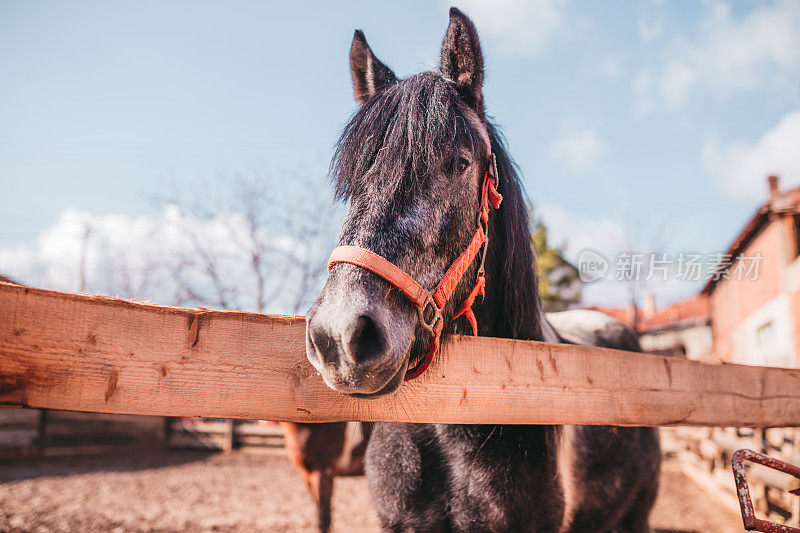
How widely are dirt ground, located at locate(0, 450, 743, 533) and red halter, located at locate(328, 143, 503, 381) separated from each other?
566 cm

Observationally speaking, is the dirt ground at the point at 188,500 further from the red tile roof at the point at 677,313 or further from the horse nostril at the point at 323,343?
the red tile roof at the point at 677,313

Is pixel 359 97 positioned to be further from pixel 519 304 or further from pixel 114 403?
pixel 114 403

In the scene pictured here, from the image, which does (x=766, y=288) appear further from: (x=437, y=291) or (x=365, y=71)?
(x=437, y=291)

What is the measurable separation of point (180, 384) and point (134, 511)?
694cm

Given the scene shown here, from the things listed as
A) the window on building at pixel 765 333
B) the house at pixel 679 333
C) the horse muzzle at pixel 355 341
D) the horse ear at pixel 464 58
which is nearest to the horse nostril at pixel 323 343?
the horse muzzle at pixel 355 341

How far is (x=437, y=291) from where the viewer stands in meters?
1.55

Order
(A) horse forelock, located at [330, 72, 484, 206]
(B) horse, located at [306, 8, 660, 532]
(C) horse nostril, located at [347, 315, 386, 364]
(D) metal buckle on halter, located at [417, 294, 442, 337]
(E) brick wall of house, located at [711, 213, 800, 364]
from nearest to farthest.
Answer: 1. (C) horse nostril, located at [347, 315, 386, 364]
2. (B) horse, located at [306, 8, 660, 532]
3. (D) metal buckle on halter, located at [417, 294, 442, 337]
4. (A) horse forelock, located at [330, 72, 484, 206]
5. (E) brick wall of house, located at [711, 213, 800, 364]

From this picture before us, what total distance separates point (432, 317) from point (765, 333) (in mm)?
19459

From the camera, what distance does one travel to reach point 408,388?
1562 mm

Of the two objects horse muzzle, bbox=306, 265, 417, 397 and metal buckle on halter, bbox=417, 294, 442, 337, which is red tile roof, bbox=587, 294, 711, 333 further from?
horse muzzle, bbox=306, 265, 417, 397

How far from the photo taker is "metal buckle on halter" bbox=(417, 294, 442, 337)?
1.46 metres

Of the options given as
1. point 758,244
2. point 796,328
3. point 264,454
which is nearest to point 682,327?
point 758,244

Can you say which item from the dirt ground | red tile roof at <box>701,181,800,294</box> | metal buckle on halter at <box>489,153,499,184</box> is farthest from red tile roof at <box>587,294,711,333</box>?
metal buckle on halter at <box>489,153,499,184</box>

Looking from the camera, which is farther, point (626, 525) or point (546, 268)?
point (546, 268)
